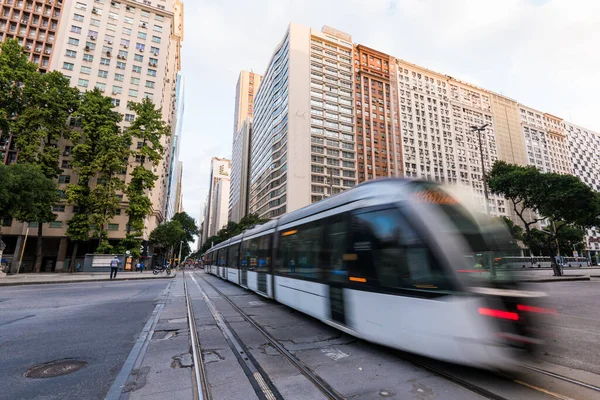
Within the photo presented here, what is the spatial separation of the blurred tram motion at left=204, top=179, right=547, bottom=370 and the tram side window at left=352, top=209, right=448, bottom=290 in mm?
14

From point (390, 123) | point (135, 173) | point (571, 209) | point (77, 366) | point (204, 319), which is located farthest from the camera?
point (390, 123)

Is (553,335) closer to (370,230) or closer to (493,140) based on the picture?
(370,230)

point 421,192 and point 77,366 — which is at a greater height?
point 421,192

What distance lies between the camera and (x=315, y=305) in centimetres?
634

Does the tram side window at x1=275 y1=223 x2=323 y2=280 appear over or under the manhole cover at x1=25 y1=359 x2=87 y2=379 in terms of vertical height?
over

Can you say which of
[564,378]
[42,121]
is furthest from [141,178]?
[564,378]

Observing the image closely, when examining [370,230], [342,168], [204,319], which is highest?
[342,168]

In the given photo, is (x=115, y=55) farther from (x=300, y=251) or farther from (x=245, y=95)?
(x=245, y=95)

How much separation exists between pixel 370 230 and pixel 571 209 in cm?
2519

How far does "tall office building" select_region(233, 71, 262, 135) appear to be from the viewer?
414ft

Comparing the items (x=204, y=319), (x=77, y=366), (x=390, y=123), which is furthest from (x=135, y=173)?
(x=390, y=123)

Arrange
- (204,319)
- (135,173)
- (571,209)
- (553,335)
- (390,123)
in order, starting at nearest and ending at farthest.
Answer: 1. (553,335)
2. (204,319)
3. (571,209)
4. (135,173)
5. (390,123)

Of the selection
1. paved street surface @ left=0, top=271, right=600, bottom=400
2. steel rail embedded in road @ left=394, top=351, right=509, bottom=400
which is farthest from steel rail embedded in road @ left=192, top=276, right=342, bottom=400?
steel rail embedded in road @ left=394, top=351, right=509, bottom=400

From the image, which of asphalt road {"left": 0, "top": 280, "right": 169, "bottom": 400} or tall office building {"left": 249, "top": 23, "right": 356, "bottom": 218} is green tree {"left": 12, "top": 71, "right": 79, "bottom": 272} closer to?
asphalt road {"left": 0, "top": 280, "right": 169, "bottom": 400}
